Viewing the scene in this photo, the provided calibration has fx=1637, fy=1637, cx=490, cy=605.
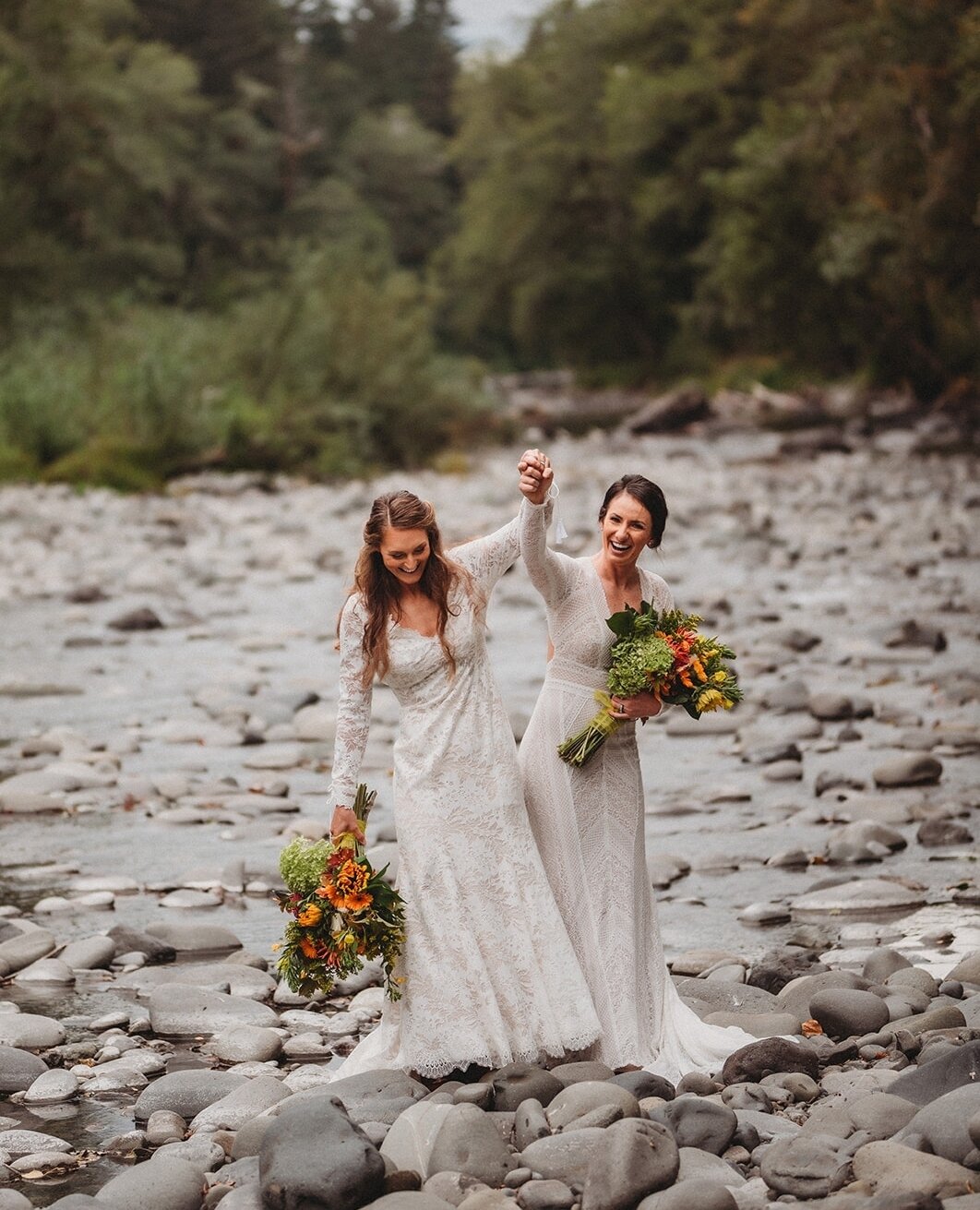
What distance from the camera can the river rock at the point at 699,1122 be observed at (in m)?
4.44

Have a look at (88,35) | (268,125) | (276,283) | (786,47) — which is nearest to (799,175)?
(786,47)

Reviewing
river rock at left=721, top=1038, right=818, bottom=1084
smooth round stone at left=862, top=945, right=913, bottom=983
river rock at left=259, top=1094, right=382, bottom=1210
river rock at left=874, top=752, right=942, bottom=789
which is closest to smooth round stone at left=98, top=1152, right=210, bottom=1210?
river rock at left=259, top=1094, right=382, bottom=1210

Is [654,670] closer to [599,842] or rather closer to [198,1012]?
[599,842]

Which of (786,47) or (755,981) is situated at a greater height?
(786,47)

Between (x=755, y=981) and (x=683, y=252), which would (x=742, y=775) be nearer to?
(x=755, y=981)

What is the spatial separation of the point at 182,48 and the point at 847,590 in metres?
51.3

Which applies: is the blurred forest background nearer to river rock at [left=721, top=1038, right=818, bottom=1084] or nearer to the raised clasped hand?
the raised clasped hand

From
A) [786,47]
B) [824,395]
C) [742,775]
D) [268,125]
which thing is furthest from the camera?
[268,125]

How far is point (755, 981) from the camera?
19.5 feet

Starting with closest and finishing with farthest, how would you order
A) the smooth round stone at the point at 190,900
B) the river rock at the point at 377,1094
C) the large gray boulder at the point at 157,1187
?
the large gray boulder at the point at 157,1187 < the river rock at the point at 377,1094 < the smooth round stone at the point at 190,900

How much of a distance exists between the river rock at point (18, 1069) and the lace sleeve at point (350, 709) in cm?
133

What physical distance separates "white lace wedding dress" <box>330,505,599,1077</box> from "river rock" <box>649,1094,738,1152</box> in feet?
1.53

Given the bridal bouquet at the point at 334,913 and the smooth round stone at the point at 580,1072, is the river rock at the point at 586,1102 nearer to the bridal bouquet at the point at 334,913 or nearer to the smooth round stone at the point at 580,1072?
the smooth round stone at the point at 580,1072

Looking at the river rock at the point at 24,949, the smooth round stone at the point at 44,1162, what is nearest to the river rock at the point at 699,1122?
the smooth round stone at the point at 44,1162
